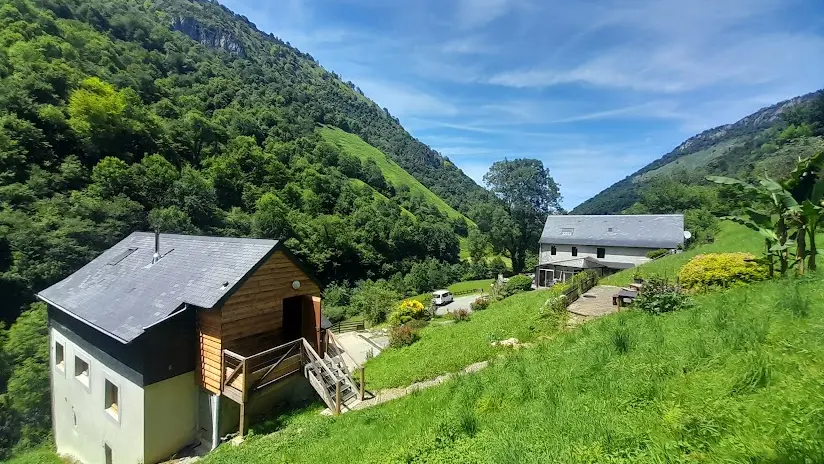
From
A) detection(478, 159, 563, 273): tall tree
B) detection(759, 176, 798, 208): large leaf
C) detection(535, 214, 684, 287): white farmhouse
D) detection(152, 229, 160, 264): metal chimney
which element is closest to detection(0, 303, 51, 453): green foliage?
detection(152, 229, 160, 264): metal chimney

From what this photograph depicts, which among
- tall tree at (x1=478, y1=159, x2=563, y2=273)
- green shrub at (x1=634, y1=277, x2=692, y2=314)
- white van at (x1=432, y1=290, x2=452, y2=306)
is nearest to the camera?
green shrub at (x1=634, y1=277, x2=692, y2=314)

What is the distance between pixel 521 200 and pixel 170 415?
204 feet

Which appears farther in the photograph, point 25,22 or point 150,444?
point 25,22

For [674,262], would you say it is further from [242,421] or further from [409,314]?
[242,421]

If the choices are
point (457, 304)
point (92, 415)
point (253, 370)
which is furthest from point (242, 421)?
point (457, 304)

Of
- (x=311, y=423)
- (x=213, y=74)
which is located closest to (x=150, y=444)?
(x=311, y=423)

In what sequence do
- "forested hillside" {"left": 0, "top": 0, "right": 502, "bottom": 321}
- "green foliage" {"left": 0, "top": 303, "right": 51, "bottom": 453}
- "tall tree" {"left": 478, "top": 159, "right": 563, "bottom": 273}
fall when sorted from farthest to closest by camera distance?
"tall tree" {"left": 478, "top": 159, "right": 563, "bottom": 273}, "forested hillside" {"left": 0, "top": 0, "right": 502, "bottom": 321}, "green foliage" {"left": 0, "top": 303, "right": 51, "bottom": 453}

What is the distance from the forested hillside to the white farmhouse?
3510 centimetres

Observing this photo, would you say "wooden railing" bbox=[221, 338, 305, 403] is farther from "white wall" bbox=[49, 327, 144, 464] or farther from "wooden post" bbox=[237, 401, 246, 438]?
"white wall" bbox=[49, 327, 144, 464]

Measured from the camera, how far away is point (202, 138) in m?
68.8

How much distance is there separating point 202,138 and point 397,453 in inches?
2993

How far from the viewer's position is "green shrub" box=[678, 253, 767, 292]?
40.1 ft

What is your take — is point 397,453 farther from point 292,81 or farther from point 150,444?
point 292,81

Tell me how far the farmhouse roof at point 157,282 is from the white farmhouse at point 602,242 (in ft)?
114
